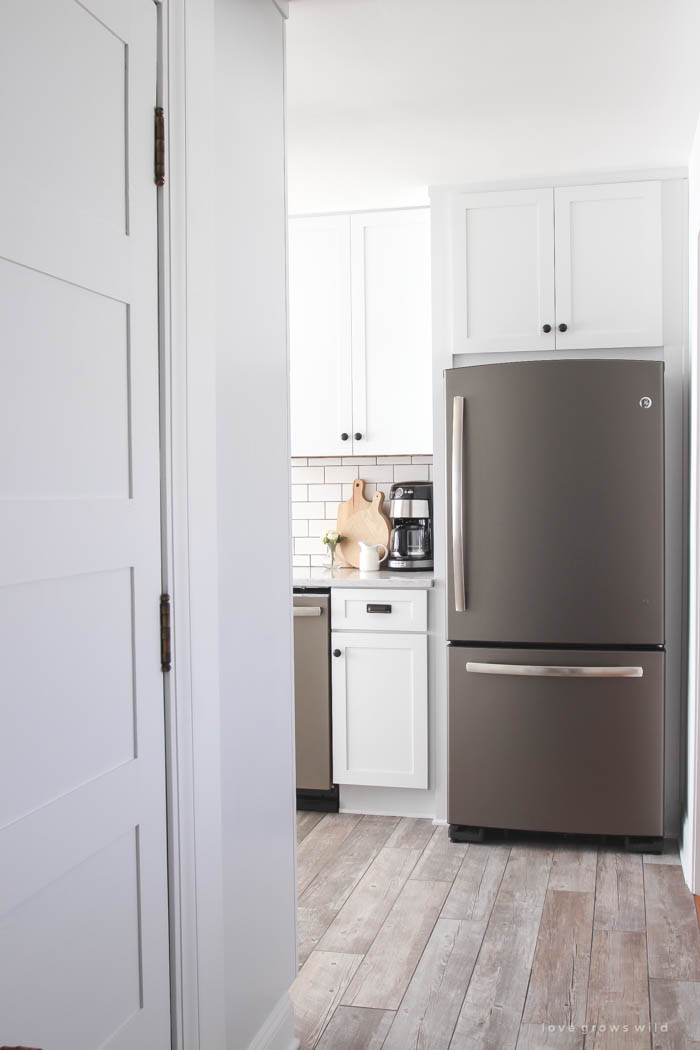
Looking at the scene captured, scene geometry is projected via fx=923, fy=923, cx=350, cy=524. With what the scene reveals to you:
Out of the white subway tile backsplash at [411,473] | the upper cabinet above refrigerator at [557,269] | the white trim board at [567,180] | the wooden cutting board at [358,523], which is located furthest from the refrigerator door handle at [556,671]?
the white trim board at [567,180]

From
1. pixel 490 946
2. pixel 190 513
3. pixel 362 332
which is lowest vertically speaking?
pixel 490 946

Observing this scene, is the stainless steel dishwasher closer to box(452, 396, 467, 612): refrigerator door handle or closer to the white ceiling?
box(452, 396, 467, 612): refrigerator door handle

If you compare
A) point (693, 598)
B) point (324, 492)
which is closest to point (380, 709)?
point (324, 492)

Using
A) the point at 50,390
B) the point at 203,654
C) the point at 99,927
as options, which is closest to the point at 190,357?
the point at 50,390

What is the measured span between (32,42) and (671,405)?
2.69m

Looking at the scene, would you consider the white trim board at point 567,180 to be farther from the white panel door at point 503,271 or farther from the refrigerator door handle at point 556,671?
the refrigerator door handle at point 556,671

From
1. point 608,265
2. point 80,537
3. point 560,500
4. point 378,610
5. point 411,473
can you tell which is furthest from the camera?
point 411,473

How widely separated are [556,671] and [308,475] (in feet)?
5.20

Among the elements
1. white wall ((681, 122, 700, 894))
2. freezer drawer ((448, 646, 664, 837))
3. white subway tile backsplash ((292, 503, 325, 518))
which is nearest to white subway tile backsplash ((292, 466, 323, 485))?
white subway tile backsplash ((292, 503, 325, 518))

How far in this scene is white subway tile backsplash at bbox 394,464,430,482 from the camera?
13.6 feet

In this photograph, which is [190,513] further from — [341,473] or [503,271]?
[341,473]

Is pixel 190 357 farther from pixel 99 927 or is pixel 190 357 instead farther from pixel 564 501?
pixel 564 501

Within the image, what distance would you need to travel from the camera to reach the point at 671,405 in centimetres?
335

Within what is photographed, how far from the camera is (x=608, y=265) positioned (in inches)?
134
